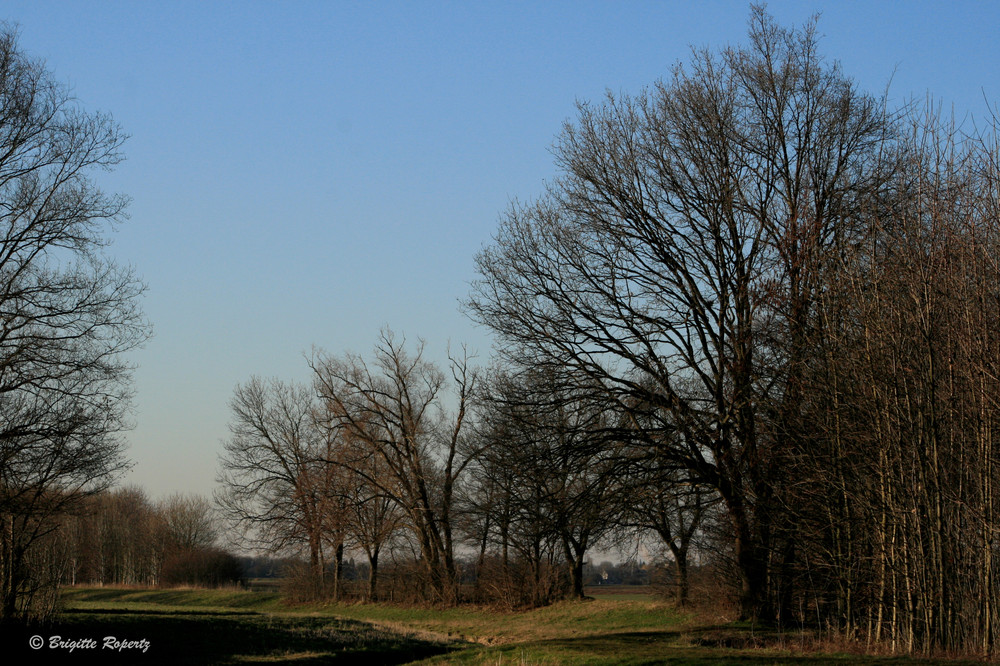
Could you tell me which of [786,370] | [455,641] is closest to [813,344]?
[786,370]

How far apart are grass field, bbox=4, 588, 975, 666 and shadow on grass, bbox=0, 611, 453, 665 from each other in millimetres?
25

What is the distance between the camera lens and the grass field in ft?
45.5

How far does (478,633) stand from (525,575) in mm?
6478

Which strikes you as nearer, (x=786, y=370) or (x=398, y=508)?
(x=786, y=370)

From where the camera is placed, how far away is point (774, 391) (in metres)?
17.9

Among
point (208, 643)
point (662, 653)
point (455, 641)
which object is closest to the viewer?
point (662, 653)

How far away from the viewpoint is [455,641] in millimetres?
22750

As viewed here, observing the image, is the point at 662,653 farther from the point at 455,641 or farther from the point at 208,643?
the point at 208,643

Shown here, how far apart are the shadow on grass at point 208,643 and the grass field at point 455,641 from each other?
1.0 inches

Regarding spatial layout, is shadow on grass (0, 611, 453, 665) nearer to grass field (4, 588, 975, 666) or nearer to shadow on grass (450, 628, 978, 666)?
grass field (4, 588, 975, 666)

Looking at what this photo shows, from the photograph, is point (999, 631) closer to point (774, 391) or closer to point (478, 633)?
point (774, 391)

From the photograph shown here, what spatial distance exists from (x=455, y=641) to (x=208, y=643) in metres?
6.79

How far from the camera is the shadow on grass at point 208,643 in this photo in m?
16.4

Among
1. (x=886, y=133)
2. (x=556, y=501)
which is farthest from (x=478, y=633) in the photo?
(x=886, y=133)
